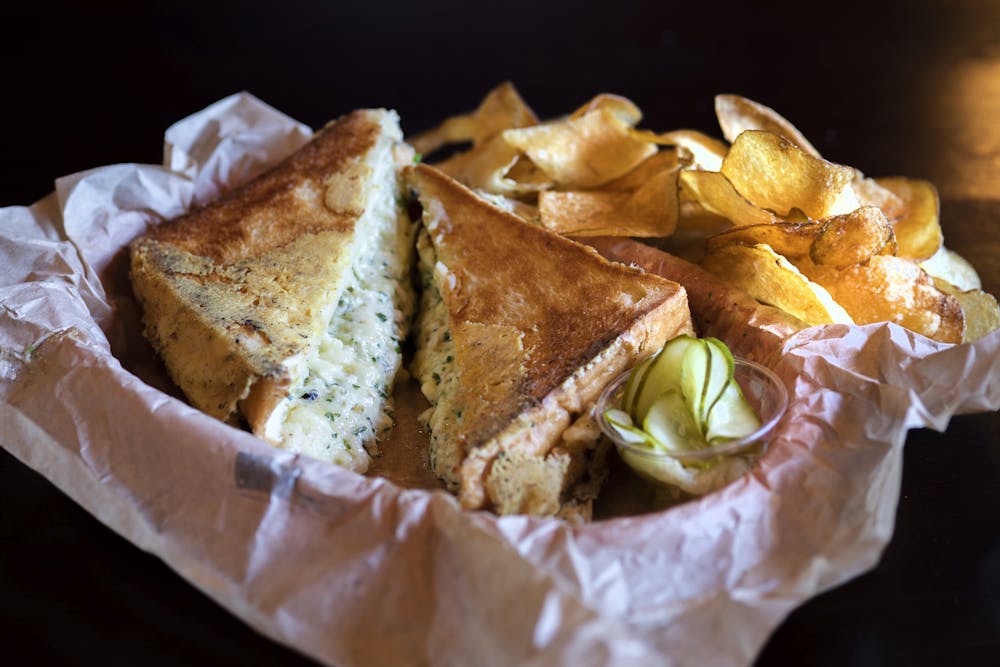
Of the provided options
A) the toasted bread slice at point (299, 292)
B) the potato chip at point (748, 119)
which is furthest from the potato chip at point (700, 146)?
the toasted bread slice at point (299, 292)

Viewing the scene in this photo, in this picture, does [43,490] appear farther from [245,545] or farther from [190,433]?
[245,545]

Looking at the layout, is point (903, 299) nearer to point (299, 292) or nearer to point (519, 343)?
Answer: point (519, 343)

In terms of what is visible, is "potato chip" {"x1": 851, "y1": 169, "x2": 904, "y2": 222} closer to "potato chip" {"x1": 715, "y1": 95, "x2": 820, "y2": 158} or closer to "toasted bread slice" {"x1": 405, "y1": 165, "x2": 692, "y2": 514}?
"potato chip" {"x1": 715, "y1": 95, "x2": 820, "y2": 158}

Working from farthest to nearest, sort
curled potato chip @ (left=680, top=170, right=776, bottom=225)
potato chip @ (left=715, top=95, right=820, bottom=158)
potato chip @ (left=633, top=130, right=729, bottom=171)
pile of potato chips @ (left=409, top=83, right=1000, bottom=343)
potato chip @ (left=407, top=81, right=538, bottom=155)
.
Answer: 1. potato chip @ (left=407, top=81, right=538, bottom=155)
2. potato chip @ (left=633, top=130, right=729, bottom=171)
3. potato chip @ (left=715, top=95, right=820, bottom=158)
4. curled potato chip @ (left=680, top=170, right=776, bottom=225)
5. pile of potato chips @ (left=409, top=83, right=1000, bottom=343)

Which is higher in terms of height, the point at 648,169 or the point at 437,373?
the point at 648,169

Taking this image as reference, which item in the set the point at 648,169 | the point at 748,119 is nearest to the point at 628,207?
the point at 648,169

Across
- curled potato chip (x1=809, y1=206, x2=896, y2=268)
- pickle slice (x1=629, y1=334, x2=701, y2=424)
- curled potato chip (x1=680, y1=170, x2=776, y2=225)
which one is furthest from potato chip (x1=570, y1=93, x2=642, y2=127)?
pickle slice (x1=629, y1=334, x2=701, y2=424)

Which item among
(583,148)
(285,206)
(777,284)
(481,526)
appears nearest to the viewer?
(481,526)
